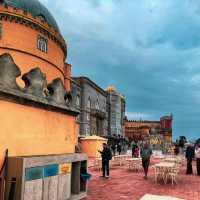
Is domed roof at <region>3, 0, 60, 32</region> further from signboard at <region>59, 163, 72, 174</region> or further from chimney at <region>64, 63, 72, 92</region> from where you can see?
signboard at <region>59, 163, 72, 174</region>

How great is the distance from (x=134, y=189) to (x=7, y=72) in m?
6.78

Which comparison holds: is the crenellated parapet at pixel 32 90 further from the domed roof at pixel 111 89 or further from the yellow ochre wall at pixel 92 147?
the domed roof at pixel 111 89

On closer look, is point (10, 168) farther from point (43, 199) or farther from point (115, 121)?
point (115, 121)

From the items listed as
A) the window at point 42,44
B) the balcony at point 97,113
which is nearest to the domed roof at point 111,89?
the balcony at point 97,113

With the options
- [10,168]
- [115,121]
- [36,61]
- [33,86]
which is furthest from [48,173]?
[115,121]

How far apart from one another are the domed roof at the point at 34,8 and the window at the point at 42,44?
8.50 ft

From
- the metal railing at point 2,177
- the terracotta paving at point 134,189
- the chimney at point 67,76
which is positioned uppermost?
the chimney at point 67,76

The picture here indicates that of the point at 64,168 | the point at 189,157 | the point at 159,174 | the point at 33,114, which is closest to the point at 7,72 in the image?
the point at 33,114

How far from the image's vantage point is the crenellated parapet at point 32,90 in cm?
715

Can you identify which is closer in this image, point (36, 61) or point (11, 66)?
point (11, 66)

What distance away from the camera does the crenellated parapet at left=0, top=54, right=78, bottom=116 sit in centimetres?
715

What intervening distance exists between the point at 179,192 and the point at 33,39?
2227 cm

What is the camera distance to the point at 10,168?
6.89m

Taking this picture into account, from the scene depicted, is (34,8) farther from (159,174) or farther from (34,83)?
(34,83)
